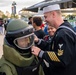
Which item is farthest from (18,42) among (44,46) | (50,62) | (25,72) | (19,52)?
(44,46)

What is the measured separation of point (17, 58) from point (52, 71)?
664 millimetres

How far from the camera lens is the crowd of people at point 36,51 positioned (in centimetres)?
221

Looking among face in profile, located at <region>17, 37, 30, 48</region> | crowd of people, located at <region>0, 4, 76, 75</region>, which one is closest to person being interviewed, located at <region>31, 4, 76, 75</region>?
crowd of people, located at <region>0, 4, 76, 75</region>

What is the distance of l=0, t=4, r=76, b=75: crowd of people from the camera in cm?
221

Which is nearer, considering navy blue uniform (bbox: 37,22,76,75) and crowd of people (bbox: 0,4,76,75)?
crowd of people (bbox: 0,4,76,75)

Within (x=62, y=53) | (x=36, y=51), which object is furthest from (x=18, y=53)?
(x=62, y=53)

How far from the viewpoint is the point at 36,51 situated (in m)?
2.49

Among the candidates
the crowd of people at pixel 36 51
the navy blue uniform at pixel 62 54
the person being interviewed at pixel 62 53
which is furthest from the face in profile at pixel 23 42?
the navy blue uniform at pixel 62 54

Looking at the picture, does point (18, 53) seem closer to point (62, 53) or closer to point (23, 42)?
point (23, 42)

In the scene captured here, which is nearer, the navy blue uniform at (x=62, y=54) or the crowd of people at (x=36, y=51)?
the crowd of people at (x=36, y=51)

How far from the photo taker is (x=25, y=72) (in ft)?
7.36

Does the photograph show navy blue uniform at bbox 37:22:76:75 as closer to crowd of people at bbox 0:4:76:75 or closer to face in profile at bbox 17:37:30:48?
crowd of people at bbox 0:4:76:75

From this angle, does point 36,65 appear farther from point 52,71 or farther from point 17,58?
point 52,71

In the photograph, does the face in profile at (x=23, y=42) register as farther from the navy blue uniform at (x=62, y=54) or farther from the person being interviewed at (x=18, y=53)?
the navy blue uniform at (x=62, y=54)
